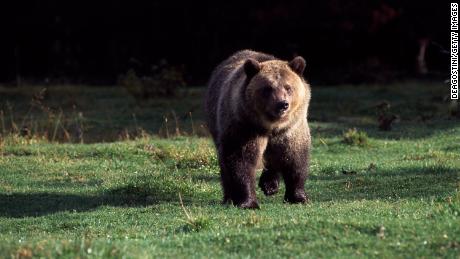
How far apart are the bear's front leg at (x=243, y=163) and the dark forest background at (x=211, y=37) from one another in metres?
20.8

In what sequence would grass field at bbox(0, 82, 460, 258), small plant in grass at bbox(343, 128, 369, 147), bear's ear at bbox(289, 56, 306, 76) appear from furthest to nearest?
small plant in grass at bbox(343, 128, 369, 147) < bear's ear at bbox(289, 56, 306, 76) < grass field at bbox(0, 82, 460, 258)

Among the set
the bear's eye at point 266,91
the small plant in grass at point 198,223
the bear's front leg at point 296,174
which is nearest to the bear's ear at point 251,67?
the bear's eye at point 266,91

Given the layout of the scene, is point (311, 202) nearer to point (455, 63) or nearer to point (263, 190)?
point (263, 190)

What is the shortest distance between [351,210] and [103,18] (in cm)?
2625

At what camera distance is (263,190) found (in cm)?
1248

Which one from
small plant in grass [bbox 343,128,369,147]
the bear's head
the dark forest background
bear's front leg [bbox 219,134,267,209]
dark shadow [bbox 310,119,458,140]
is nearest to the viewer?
the bear's head

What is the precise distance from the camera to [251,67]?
1102cm

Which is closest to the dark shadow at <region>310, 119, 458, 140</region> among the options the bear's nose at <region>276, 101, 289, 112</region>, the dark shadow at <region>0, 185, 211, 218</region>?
the dark shadow at <region>0, 185, 211, 218</region>

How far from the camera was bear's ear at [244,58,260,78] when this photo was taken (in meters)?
11.0

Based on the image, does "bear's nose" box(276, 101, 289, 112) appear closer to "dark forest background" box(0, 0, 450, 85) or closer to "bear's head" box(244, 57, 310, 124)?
"bear's head" box(244, 57, 310, 124)

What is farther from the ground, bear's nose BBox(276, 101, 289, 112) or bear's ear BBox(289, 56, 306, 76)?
bear's ear BBox(289, 56, 306, 76)

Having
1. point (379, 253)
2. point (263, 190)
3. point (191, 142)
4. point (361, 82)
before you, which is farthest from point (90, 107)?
point (379, 253)

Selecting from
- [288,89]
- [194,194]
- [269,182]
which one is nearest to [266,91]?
[288,89]

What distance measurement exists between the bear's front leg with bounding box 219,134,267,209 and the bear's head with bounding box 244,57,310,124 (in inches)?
13.4
